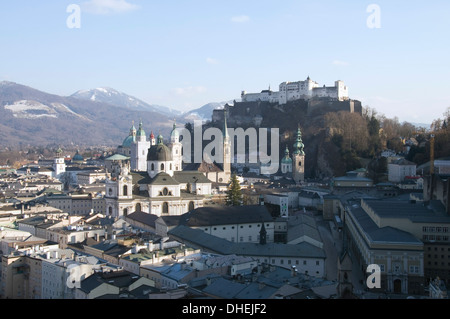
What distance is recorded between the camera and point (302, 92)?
332ft

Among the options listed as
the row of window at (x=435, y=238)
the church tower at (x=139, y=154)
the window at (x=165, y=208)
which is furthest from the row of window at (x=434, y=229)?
the church tower at (x=139, y=154)

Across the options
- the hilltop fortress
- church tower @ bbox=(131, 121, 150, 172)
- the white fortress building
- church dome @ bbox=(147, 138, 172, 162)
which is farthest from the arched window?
the white fortress building

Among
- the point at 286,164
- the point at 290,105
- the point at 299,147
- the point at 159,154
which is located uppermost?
the point at 290,105

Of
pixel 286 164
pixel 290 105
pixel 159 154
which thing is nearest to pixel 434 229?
pixel 159 154

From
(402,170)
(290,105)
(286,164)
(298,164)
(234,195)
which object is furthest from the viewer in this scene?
(290,105)

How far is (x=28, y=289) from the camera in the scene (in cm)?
3173

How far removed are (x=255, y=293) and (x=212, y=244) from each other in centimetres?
1234

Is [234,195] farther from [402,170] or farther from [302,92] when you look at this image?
[302,92]

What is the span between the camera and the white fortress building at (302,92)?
98.0 metres

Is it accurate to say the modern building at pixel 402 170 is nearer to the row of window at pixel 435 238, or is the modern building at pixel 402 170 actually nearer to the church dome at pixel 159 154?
the church dome at pixel 159 154

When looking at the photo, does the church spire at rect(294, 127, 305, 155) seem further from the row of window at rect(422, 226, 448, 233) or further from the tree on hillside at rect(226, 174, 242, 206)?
the row of window at rect(422, 226, 448, 233)

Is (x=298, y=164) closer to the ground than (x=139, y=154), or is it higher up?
closer to the ground

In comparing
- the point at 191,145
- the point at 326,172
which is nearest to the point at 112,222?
the point at 326,172
